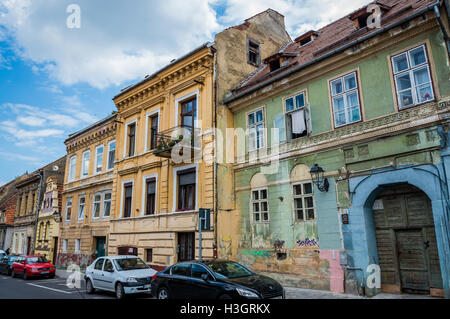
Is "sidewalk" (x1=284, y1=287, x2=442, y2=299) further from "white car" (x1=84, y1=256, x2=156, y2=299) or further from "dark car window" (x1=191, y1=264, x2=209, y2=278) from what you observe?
"white car" (x1=84, y1=256, x2=156, y2=299)

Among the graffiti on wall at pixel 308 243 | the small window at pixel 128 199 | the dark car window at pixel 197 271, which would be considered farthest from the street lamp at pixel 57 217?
the graffiti on wall at pixel 308 243

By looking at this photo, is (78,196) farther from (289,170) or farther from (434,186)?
(434,186)

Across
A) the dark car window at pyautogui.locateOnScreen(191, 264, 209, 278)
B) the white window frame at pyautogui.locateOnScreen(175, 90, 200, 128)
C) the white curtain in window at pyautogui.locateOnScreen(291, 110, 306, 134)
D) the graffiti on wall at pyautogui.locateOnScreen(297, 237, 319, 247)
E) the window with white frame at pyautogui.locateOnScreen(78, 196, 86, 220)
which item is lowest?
the dark car window at pyautogui.locateOnScreen(191, 264, 209, 278)

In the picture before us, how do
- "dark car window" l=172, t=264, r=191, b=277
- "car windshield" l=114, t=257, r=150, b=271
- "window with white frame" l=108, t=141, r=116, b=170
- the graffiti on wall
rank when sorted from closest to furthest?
"dark car window" l=172, t=264, r=191, b=277
the graffiti on wall
"car windshield" l=114, t=257, r=150, b=271
"window with white frame" l=108, t=141, r=116, b=170

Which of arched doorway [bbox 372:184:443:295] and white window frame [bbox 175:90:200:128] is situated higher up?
white window frame [bbox 175:90:200:128]

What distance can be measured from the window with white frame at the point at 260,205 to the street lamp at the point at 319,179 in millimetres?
2591

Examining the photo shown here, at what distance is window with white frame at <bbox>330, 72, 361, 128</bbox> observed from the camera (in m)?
11.9

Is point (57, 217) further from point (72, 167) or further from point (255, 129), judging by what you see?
point (255, 129)

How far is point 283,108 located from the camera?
1439 centimetres

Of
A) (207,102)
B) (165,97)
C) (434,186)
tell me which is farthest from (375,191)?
(165,97)

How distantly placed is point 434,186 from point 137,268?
10.6m

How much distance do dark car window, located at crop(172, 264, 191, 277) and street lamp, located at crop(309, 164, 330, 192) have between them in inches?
217

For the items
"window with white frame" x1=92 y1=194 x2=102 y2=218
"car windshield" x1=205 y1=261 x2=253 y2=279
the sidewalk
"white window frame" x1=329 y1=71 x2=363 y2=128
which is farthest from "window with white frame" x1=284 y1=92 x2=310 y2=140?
"window with white frame" x1=92 y1=194 x2=102 y2=218

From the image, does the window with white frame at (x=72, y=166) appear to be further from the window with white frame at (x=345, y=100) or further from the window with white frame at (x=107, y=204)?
the window with white frame at (x=345, y=100)
